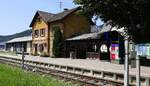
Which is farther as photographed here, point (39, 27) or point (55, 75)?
point (39, 27)

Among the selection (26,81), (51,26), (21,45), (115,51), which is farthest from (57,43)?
(26,81)

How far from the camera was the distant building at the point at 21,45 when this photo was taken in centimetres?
7881

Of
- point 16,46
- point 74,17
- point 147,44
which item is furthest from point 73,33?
point 16,46

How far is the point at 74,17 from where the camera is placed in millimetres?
63438

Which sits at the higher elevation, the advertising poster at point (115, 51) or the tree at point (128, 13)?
the tree at point (128, 13)

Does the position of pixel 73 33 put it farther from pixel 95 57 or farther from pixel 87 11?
pixel 87 11

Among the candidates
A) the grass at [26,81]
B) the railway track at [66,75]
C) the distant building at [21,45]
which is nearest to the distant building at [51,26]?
the distant building at [21,45]

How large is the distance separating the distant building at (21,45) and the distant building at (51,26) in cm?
547

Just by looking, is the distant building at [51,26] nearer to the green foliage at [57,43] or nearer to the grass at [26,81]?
the green foliage at [57,43]

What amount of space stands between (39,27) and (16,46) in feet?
72.1

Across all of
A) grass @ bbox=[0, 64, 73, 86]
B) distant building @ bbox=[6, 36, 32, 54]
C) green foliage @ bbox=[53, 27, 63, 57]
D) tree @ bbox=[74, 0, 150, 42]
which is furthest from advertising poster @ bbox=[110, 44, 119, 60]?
distant building @ bbox=[6, 36, 32, 54]

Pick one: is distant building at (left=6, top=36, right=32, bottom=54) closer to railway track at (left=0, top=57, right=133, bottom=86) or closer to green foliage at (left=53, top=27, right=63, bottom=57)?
green foliage at (left=53, top=27, right=63, bottom=57)

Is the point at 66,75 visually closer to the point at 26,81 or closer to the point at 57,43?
the point at 26,81

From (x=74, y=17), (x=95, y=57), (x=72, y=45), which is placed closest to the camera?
(x=95, y=57)
